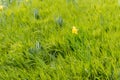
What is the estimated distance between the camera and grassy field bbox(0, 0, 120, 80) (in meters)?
2.41

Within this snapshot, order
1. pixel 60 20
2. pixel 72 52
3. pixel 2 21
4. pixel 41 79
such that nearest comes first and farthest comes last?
pixel 41 79 < pixel 72 52 < pixel 60 20 < pixel 2 21

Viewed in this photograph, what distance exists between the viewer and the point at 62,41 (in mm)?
2816

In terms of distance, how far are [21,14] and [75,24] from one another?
2.78 feet

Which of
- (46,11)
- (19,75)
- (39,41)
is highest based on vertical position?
(46,11)

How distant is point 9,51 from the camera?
9.41 feet

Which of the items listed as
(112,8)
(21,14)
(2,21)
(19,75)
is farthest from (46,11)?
(19,75)

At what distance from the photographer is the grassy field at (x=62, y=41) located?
2.41 metres

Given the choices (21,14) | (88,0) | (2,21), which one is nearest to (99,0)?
(88,0)

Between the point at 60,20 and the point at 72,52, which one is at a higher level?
the point at 60,20

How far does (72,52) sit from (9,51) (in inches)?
26.5

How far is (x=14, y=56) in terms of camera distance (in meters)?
2.77

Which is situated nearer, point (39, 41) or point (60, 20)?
point (39, 41)

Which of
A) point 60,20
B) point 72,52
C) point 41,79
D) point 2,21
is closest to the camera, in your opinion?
point 41,79

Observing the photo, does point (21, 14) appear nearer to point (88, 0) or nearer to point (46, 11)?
point (46, 11)
